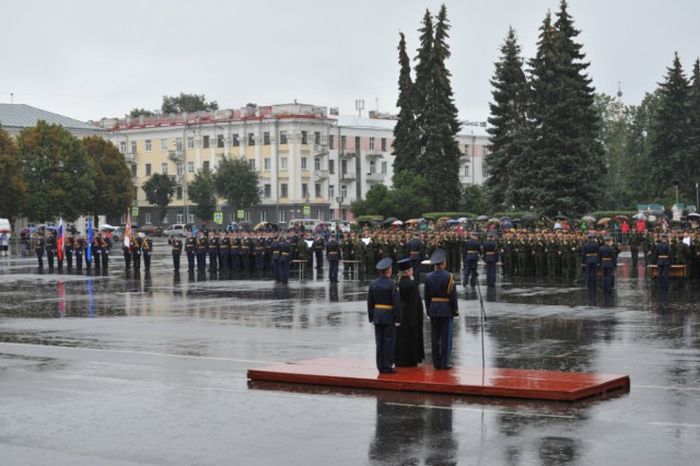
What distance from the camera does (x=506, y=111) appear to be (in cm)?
6625

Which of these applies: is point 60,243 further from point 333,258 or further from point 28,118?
point 28,118

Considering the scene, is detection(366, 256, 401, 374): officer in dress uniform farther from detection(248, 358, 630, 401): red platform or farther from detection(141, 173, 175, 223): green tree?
detection(141, 173, 175, 223): green tree

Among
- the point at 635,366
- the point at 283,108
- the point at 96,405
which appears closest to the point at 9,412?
the point at 96,405

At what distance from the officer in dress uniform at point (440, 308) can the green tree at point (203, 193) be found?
8730 centimetres

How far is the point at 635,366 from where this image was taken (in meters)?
16.2

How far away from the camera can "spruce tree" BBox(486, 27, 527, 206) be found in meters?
65.2

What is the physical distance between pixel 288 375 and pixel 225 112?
96695mm

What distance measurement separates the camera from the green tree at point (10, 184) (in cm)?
8469

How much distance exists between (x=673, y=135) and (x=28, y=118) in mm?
67512

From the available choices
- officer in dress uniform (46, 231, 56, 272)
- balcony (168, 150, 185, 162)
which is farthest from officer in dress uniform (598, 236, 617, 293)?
balcony (168, 150, 185, 162)

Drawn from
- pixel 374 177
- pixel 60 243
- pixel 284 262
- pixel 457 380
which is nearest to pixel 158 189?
pixel 374 177

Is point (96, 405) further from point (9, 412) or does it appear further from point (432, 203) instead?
point (432, 203)

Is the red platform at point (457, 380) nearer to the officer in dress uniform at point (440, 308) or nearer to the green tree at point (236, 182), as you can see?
the officer in dress uniform at point (440, 308)

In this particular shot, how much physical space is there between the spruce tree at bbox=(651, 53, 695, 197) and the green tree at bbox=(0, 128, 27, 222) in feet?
154
